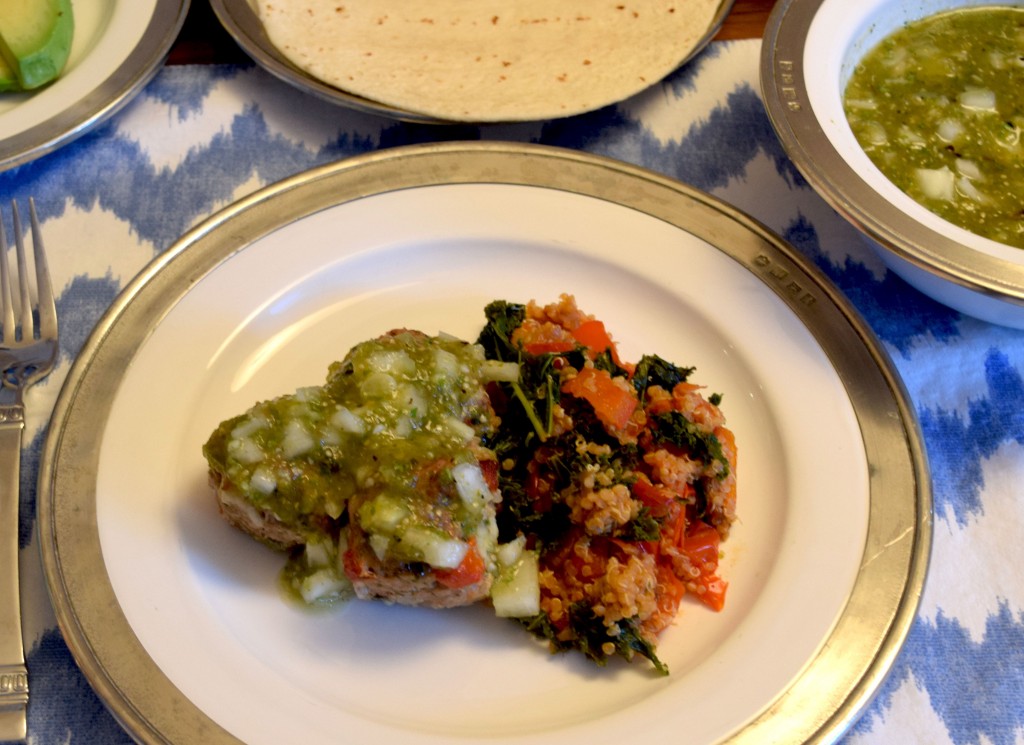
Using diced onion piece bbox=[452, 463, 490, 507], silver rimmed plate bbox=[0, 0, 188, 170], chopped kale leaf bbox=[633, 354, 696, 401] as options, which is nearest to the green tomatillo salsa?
chopped kale leaf bbox=[633, 354, 696, 401]

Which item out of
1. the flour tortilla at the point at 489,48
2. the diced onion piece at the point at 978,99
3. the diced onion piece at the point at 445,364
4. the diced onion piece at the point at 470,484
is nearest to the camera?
the diced onion piece at the point at 470,484

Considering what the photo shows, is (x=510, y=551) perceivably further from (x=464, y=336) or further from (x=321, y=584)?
(x=464, y=336)

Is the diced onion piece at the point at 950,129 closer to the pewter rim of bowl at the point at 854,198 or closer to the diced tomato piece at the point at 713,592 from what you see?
the pewter rim of bowl at the point at 854,198

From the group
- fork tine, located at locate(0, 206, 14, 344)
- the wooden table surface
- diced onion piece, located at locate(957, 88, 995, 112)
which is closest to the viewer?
fork tine, located at locate(0, 206, 14, 344)

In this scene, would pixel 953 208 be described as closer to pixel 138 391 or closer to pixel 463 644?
pixel 463 644

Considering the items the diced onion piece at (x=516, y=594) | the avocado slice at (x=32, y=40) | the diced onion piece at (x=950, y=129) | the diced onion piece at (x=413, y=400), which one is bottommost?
the diced onion piece at (x=516, y=594)

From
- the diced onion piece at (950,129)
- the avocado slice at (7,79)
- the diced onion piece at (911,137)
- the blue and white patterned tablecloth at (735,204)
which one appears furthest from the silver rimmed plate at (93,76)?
the diced onion piece at (950,129)

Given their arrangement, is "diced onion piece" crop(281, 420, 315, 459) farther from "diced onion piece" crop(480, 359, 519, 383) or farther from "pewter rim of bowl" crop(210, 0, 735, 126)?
"pewter rim of bowl" crop(210, 0, 735, 126)
